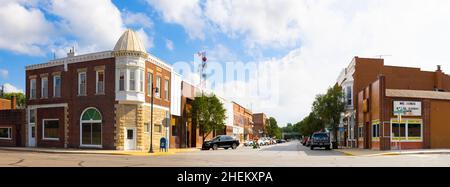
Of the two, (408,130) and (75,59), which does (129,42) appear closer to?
(75,59)

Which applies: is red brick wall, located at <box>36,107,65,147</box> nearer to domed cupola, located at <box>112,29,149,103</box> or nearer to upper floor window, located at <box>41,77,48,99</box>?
upper floor window, located at <box>41,77,48,99</box>

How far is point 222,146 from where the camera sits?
47.9 meters

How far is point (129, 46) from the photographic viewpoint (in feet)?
131

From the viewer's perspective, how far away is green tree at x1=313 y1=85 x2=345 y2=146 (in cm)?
5228

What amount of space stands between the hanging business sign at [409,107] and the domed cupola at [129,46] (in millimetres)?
21966

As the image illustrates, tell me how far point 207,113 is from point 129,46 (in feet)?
55.3

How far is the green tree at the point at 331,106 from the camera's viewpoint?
52.3 metres

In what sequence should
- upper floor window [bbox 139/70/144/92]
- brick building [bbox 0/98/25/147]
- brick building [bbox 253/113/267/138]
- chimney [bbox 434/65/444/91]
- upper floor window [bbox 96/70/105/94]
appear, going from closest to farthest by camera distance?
upper floor window [bbox 139/70/144/92] → upper floor window [bbox 96/70/105/94] → brick building [bbox 0/98/25/147] → chimney [bbox 434/65/444/91] → brick building [bbox 253/113/267/138]

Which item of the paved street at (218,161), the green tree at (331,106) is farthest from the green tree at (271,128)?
the paved street at (218,161)

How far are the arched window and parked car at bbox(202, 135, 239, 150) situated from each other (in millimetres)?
11271

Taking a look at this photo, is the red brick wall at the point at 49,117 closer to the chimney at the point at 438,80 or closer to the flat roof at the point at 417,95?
the flat roof at the point at 417,95

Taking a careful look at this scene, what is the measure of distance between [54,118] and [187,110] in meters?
15.8

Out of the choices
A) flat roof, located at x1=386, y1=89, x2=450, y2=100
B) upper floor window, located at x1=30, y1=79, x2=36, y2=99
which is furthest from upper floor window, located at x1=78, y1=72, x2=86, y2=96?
flat roof, located at x1=386, y1=89, x2=450, y2=100
